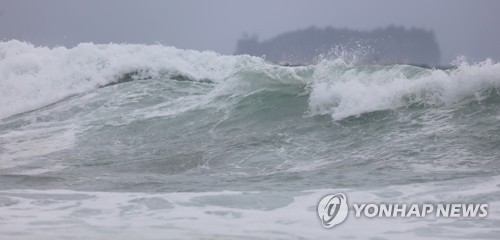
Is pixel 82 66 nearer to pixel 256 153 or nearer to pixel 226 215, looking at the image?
pixel 256 153

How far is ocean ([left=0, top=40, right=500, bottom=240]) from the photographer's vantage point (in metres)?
4.10

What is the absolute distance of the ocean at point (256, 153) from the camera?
410cm

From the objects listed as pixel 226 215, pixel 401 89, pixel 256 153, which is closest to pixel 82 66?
pixel 401 89

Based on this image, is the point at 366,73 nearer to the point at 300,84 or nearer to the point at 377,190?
the point at 300,84

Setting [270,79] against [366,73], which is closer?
[366,73]

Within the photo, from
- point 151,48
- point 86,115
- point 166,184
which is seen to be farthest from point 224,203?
point 151,48

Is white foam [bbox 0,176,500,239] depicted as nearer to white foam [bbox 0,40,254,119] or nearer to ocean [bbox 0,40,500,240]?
ocean [bbox 0,40,500,240]

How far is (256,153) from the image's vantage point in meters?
7.00

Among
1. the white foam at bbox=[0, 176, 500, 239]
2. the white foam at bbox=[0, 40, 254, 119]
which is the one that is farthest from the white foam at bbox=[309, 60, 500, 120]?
the white foam at bbox=[0, 40, 254, 119]

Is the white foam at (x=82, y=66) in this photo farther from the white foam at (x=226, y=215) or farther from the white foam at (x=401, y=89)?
the white foam at (x=226, y=215)

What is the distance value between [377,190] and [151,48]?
12.7 metres

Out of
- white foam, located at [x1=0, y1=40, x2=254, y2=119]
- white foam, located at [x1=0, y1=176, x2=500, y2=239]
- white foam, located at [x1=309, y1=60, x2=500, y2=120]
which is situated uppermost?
white foam, located at [x1=0, y1=40, x2=254, y2=119]

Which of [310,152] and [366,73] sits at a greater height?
[366,73]

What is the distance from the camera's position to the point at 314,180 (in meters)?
5.50
